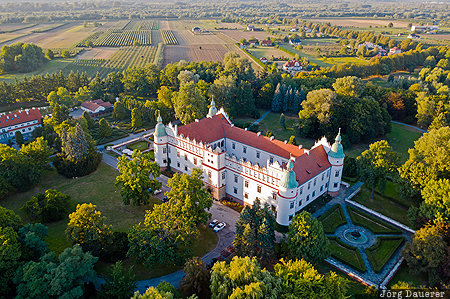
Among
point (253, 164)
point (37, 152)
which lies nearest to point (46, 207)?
point (37, 152)

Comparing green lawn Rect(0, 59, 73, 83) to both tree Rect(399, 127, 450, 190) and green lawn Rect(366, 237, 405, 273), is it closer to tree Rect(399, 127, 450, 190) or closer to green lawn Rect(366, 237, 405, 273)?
green lawn Rect(366, 237, 405, 273)

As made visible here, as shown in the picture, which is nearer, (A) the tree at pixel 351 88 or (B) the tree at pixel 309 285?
(B) the tree at pixel 309 285

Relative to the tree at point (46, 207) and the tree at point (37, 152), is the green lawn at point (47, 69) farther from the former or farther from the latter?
the tree at point (46, 207)

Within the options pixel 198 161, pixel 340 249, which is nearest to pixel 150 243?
pixel 198 161

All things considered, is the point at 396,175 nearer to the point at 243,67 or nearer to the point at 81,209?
the point at 81,209

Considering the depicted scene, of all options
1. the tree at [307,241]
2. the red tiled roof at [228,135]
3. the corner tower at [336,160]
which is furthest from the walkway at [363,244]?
the red tiled roof at [228,135]

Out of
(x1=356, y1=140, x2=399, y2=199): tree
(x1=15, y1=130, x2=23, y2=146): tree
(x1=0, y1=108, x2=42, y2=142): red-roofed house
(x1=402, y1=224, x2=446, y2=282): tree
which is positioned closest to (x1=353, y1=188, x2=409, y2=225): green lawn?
(x1=356, y1=140, x2=399, y2=199): tree
